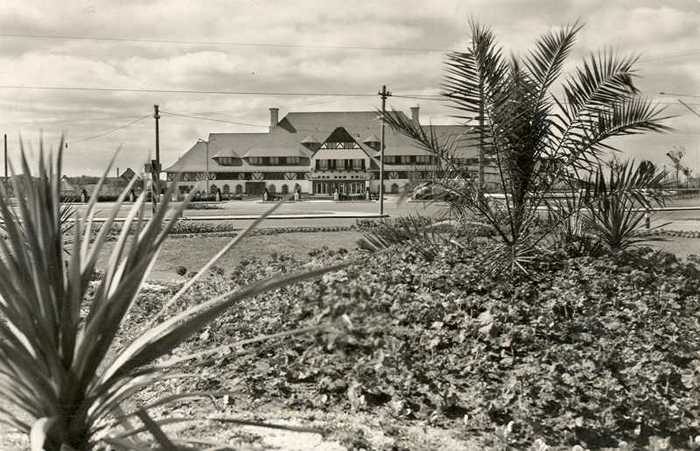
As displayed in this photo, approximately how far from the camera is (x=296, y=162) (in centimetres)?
7331

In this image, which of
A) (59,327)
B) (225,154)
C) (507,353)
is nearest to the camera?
(59,327)

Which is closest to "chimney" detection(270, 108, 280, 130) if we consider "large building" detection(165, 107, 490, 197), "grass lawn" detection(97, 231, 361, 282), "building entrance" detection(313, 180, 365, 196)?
"large building" detection(165, 107, 490, 197)

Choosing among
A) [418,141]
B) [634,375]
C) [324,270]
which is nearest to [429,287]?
[418,141]

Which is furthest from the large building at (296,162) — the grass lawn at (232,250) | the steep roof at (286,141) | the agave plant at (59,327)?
the agave plant at (59,327)

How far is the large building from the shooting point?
69.2 metres

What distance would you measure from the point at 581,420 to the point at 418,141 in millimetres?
4170

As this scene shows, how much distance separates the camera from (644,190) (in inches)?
292

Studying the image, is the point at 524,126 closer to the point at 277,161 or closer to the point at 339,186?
the point at 339,186

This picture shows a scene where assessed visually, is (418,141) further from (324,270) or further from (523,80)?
(324,270)

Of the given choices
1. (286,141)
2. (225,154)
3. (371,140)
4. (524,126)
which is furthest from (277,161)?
(524,126)

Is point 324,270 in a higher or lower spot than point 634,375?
higher

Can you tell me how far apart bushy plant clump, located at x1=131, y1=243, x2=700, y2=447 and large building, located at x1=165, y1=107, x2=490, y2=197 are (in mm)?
59077

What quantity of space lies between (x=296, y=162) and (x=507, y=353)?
226 feet

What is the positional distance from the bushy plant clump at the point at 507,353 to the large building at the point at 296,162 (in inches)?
2326
